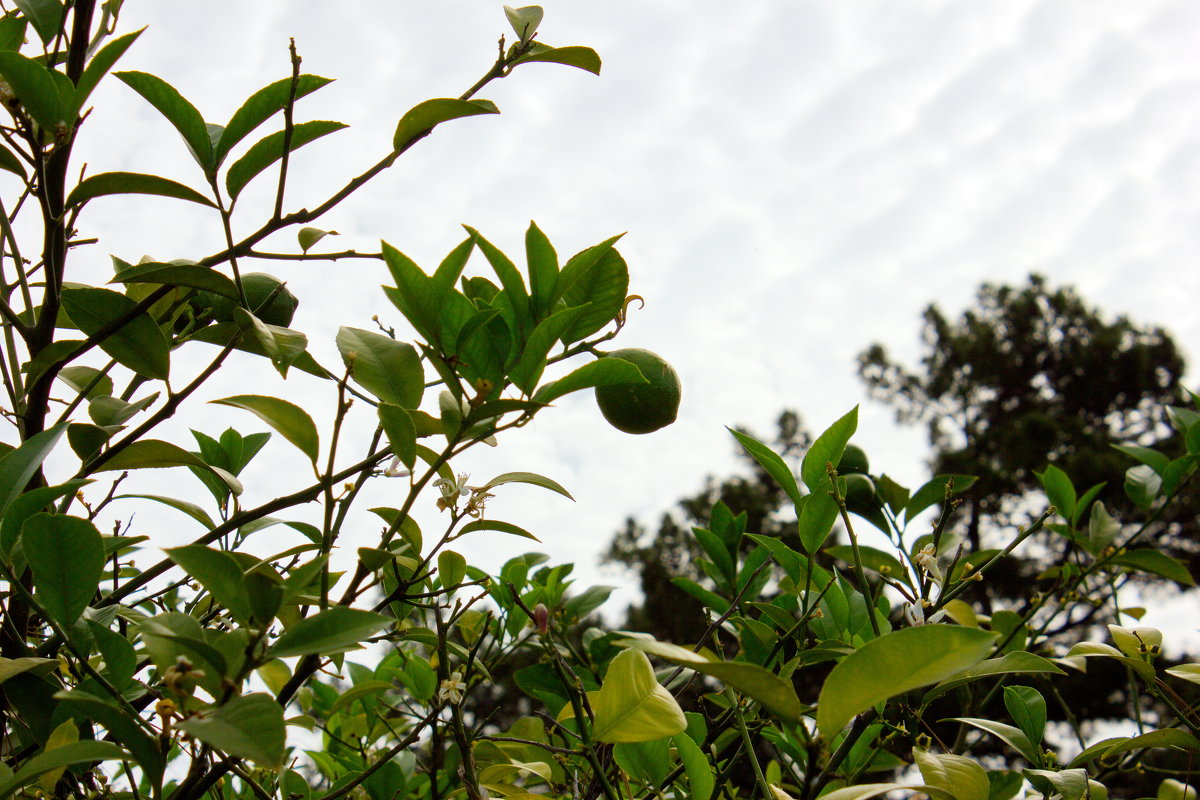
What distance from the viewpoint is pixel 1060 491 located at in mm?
1308

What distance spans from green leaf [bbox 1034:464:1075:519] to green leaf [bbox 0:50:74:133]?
4.26 feet

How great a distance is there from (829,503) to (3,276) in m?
0.84

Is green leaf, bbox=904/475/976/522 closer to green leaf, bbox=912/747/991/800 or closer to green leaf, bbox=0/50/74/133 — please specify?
green leaf, bbox=912/747/991/800

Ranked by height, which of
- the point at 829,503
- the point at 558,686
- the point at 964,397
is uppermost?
the point at 964,397

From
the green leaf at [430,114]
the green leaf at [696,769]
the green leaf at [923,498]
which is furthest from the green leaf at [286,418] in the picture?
the green leaf at [923,498]

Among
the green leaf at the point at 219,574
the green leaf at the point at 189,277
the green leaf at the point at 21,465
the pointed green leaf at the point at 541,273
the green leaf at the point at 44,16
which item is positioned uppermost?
the green leaf at the point at 44,16

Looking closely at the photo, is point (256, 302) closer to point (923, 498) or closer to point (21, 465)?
point (21, 465)

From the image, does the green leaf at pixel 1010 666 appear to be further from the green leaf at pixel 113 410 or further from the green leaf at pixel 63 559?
the green leaf at pixel 113 410

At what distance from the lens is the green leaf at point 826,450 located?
0.75 meters

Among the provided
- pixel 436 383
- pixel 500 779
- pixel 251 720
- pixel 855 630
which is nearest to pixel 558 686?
pixel 500 779

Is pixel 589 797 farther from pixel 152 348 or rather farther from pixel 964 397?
pixel 964 397

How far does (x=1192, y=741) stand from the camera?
799mm

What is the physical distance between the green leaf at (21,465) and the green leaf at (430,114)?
37 cm

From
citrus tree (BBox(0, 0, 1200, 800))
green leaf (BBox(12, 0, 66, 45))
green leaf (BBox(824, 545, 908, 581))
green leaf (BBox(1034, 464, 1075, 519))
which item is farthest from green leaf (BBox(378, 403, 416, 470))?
green leaf (BBox(1034, 464, 1075, 519))
